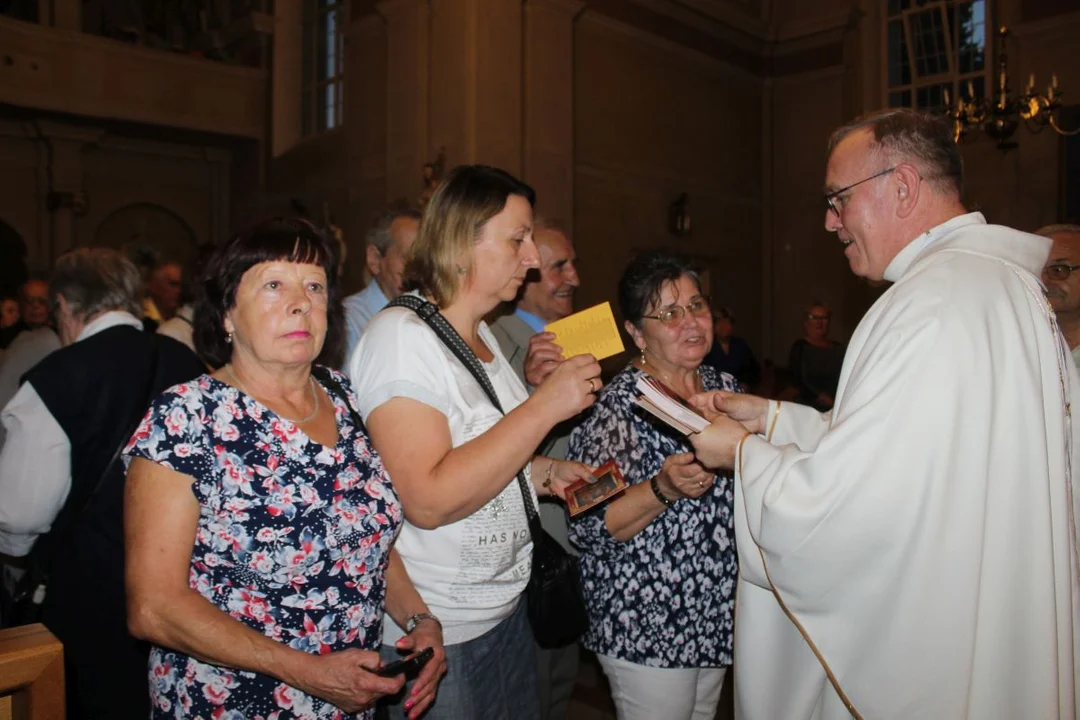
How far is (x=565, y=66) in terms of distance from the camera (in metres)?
9.99

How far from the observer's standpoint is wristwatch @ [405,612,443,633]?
2.08 m

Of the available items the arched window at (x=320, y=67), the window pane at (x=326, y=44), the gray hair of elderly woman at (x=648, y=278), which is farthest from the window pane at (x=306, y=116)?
the gray hair of elderly woman at (x=648, y=278)

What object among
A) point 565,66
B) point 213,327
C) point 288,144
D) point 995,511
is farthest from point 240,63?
point 995,511

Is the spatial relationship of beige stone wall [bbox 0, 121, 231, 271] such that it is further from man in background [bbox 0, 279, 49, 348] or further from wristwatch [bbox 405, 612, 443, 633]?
wristwatch [bbox 405, 612, 443, 633]

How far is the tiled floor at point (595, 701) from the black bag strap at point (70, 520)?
2711 mm

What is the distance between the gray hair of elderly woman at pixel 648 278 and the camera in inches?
120

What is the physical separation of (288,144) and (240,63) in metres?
2.00

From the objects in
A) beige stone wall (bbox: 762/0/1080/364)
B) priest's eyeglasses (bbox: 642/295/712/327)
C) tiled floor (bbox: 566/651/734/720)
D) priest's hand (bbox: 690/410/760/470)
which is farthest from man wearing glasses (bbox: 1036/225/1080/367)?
beige stone wall (bbox: 762/0/1080/364)

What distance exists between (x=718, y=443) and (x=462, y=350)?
0.75m

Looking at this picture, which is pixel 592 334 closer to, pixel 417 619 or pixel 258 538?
pixel 417 619

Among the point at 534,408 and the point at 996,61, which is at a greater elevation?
the point at 996,61

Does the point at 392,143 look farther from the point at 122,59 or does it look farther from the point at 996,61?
the point at 996,61

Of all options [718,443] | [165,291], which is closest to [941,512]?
[718,443]

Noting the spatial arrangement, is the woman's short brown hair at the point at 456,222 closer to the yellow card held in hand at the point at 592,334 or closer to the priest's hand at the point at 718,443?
the yellow card held in hand at the point at 592,334
